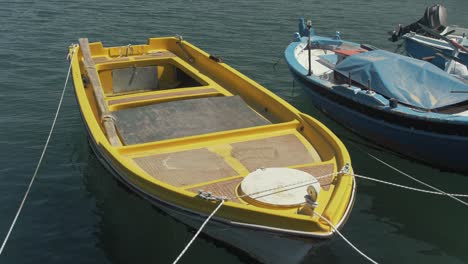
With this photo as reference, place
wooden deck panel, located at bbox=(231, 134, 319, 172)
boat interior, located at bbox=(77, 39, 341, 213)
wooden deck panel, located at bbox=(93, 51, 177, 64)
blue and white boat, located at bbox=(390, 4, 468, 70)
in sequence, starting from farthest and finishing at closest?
blue and white boat, located at bbox=(390, 4, 468, 70) → wooden deck panel, located at bbox=(93, 51, 177, 64) → wooden deck panel, located at bbox=(231, 134, 319, 172) → boat interior, located at bbox=(77, 39, 341, 213)

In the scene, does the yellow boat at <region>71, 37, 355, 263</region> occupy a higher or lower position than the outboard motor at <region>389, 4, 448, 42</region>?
lower

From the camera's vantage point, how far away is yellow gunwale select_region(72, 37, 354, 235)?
20.4 ft

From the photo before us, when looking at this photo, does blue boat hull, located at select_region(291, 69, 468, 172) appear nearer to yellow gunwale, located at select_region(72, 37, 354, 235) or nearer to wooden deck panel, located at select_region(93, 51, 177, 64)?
yellow gunwale, located at select_region(72, 37, 354, 235)

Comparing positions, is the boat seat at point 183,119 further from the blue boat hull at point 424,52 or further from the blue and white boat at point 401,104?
the blue boat hull at point 424,52

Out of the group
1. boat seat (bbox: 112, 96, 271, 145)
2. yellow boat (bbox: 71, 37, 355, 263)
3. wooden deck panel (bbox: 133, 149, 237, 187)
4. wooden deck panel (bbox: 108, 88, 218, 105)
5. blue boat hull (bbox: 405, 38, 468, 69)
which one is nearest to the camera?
yellow boat (bbox: 71, 37, 355, 263)

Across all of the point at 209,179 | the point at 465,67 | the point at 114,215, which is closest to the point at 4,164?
the point at 114,215

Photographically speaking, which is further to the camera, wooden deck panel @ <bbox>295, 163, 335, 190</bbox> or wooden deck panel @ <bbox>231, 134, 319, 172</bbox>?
wooden deck panel @ <bbox>231, 134, 319, 172</bbox>

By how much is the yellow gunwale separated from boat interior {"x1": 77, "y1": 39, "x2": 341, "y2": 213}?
0.02 m

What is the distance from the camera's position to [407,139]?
10.8 metres

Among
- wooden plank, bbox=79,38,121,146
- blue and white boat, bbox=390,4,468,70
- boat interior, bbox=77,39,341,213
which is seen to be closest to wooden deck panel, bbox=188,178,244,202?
boat interior, bbox=77,39,341,213

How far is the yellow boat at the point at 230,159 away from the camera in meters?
6.40

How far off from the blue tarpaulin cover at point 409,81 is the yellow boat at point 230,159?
10.00 feet

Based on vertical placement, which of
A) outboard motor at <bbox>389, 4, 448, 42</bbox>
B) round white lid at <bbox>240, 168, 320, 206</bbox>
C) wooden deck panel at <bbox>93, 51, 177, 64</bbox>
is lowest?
round white lid at <bbox>240, 168, 320, 206</bbox>

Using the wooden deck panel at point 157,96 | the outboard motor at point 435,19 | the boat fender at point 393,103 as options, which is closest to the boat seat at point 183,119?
the wooden deck panel at point 157,96
